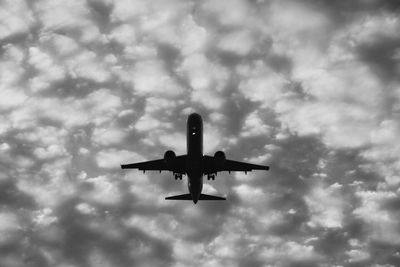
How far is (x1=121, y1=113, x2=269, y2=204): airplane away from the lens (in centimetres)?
6475

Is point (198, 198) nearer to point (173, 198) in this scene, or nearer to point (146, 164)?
point (173, 198)

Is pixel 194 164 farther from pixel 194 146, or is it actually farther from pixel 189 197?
pixel 189 197

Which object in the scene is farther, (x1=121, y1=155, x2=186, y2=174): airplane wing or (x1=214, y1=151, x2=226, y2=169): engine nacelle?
(x1=121, y1=155, x2=186, y2=174): airplane wing

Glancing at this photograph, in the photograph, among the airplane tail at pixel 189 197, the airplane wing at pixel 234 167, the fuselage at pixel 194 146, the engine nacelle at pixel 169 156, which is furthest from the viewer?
the airplane tail at pixel 189 197

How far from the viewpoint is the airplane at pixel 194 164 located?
212 feet

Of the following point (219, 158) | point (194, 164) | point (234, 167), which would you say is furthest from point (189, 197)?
point (219, 158)

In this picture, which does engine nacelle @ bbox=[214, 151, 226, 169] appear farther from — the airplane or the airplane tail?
the airplane tail

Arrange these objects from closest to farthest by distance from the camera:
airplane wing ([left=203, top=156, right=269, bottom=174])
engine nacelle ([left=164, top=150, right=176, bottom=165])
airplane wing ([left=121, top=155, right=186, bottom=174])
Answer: engine nacelle ([left=164, top=150, right=176, bottom=165]) < airplane wing ([left=121, top=155, right=186, bottom=174]) < airplane wing ([left=203, top=156, right=269, bottom=174])

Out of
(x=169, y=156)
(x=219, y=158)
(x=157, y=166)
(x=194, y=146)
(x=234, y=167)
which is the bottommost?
(x=219, y=158)

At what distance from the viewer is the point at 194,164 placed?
67.1 meters

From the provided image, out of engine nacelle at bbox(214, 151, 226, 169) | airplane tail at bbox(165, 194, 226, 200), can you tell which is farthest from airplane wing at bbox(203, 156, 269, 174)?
airplane tail at bbox(165, 194, 226, 200)

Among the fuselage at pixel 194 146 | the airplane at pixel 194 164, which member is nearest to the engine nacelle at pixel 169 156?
the airplane at pixel 194 164

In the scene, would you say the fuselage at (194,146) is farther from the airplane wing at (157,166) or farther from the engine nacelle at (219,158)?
the engine nacelle at (219,158)

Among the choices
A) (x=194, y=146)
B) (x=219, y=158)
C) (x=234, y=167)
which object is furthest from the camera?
(x=234, y=167)
